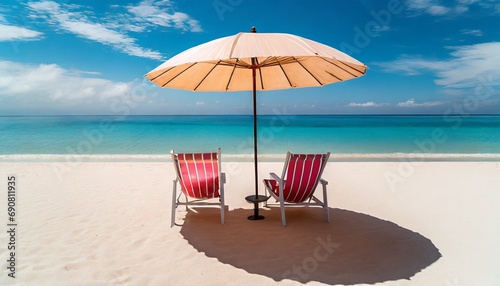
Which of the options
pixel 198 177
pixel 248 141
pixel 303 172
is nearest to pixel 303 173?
pixel 303 172

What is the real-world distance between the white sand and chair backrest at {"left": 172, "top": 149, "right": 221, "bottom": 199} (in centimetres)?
44

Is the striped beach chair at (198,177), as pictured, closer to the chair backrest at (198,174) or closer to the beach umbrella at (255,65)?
the chair backrest at (198,174)

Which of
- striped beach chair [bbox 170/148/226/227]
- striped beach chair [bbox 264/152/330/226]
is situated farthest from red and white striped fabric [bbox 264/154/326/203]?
striped beach chair [bbox 170/148/226/227]

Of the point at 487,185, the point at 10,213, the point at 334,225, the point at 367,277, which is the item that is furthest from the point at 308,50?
the point at 487,185

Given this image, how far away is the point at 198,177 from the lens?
381 centimetres

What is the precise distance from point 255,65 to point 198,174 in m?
1.56

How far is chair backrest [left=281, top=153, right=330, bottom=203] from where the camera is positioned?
3.69 meters

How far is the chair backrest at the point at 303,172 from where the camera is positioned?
3.69 metres

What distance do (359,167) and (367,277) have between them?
606 centimetres

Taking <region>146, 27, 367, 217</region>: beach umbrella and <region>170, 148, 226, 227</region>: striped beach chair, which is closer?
<region>146, 27, 367, 217</region>: beach umbrella

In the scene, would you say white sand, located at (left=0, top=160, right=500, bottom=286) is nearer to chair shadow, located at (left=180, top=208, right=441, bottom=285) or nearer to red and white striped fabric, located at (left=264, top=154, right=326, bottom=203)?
chair shadow, located at (left=180, top=208, right=441, bottom=285)

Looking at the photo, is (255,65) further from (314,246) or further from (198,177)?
(314,246)

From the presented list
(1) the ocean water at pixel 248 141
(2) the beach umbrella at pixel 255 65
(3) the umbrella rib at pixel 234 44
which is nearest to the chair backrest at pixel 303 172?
(2) the beach umbrella at pixel 255 65

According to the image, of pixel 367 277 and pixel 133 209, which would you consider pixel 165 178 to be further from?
pixel 367 277
